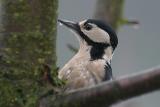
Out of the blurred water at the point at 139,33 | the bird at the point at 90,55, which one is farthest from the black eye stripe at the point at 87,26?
the blurred water at the point at 139,33

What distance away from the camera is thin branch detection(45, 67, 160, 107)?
211 centimetres

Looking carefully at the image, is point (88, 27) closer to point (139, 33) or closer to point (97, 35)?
point (97, 35)

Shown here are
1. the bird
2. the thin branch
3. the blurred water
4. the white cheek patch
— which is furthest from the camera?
the blurred water

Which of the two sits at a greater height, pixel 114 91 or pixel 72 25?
pixel 114 91

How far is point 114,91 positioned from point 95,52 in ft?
6.23

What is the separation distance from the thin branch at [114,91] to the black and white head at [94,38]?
1.65 m

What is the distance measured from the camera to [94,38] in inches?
163

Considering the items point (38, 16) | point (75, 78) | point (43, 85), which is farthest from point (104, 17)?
point (43, 85)

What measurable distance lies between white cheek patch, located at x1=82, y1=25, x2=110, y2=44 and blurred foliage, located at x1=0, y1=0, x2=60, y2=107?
118cm

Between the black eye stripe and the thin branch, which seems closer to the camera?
the thin branch

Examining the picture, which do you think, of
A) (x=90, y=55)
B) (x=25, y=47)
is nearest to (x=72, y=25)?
(x=90, y=55)

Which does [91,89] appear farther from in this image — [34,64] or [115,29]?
[115,29]

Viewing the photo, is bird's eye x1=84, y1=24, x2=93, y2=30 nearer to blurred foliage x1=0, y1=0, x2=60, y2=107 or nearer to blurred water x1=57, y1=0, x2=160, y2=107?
blurred foliage x1=0, y1=0, x2=60, y2=107

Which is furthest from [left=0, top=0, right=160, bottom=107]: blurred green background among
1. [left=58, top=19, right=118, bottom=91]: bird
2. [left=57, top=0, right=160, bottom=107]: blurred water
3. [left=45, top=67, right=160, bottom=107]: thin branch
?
[left=57, top=0, right=160, bottom=107]: blurred water
